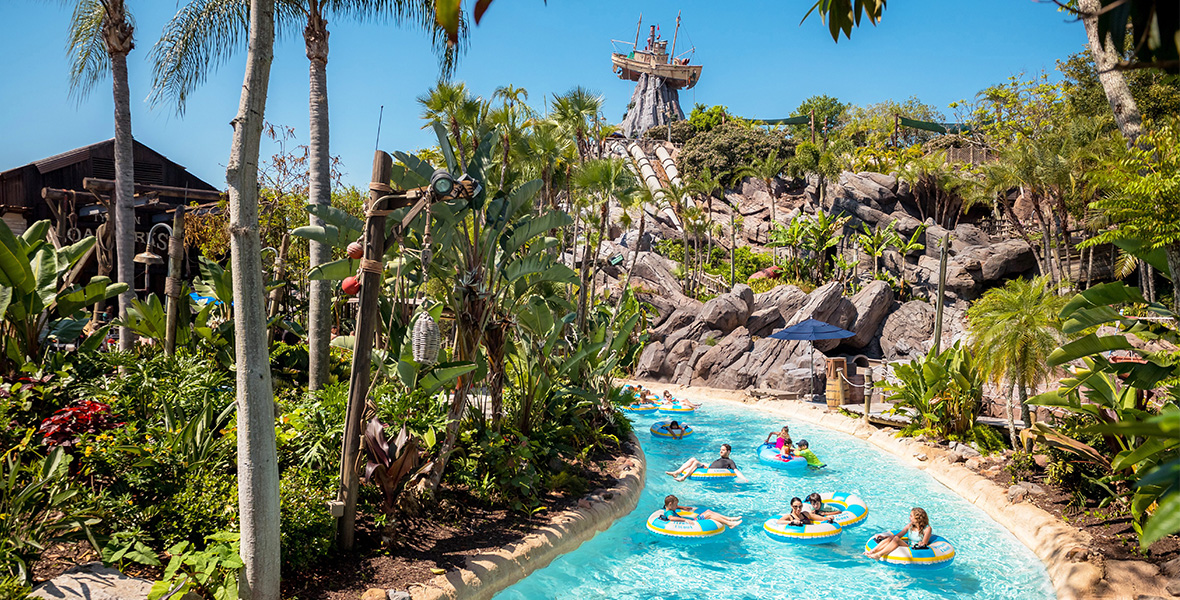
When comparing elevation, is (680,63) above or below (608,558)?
above

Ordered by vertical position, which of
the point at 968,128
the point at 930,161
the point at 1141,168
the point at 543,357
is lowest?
the point at 543,357

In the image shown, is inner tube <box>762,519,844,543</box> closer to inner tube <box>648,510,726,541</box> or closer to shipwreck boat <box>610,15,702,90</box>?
inner tube <box>648,510,726,541</box>

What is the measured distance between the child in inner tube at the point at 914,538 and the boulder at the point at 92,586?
7.73 m

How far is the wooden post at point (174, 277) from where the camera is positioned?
867cm

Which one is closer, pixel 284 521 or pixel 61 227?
pixel 284 521

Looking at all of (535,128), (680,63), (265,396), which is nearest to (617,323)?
(535,128)

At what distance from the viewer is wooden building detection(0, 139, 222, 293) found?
65.4 feet

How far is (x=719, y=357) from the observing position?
74.2 feet

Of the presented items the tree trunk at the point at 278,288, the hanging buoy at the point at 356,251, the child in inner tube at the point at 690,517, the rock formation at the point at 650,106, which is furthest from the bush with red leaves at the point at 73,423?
the rock formation at the point at 650,106

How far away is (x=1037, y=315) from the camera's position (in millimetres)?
10547

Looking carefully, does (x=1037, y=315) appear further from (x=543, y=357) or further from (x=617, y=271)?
(x=617, y=271)

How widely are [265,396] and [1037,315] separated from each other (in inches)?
416

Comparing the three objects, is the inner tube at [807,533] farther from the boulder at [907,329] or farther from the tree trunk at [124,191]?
the boulder at [907,329]

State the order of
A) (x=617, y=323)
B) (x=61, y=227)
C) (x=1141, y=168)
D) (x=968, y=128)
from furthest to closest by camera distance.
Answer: (x=968, y=128) → (x=617, y=323) → (x=61, y=227) → (x=1141, y=168)
